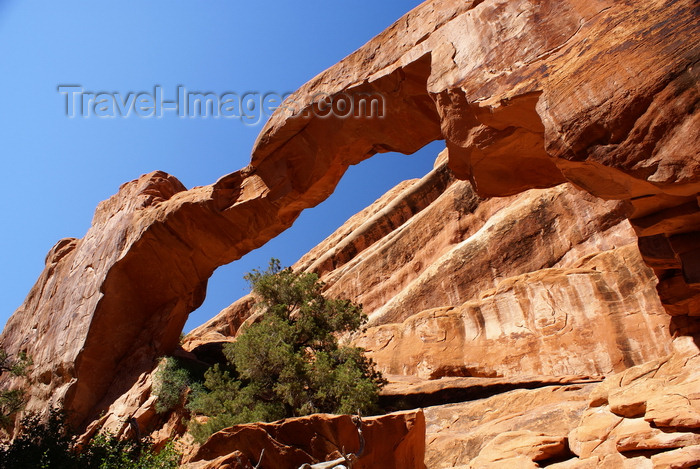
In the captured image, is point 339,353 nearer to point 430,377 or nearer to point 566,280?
point 430,377

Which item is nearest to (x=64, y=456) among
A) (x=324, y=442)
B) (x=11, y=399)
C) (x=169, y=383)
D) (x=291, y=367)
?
(x=324, y=442)

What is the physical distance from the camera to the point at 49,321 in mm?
21688

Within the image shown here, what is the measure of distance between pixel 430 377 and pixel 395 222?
18.0 metres

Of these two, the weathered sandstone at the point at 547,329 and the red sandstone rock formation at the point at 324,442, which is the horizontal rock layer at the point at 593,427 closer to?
the red sandstone rock formation at the point at 324,442

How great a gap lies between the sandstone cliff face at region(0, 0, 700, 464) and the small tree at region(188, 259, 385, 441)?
303cm

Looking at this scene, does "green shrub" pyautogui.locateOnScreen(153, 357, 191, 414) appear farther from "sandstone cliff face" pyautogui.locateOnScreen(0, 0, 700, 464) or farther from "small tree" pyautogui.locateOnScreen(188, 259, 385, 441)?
"sandstone cliff face" pyautogui.locateOnScreen(0, 0, 700, 464)

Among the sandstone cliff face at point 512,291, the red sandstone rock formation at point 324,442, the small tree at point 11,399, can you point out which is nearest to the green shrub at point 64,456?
the red sandstone rock formation at point 324,442

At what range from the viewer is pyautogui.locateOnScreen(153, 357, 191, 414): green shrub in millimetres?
17875

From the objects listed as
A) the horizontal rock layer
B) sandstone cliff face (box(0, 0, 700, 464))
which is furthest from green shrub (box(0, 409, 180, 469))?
sandstone cliff face (box(0, 0, 700, 464))

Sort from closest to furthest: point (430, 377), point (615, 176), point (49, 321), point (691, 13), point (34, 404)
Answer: point (691, 13)
point (615, 176)
point (430, 377)
point (34, 404)
point (49, 321)

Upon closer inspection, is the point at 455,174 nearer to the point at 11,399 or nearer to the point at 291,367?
the point at 291,367

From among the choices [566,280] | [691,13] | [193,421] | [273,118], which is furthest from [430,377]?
[691,13]

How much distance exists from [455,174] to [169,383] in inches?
506

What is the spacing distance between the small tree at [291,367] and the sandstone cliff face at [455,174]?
303 centimetres
